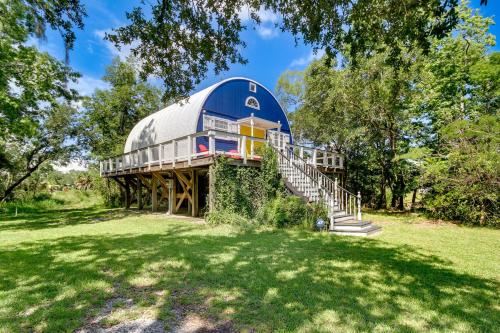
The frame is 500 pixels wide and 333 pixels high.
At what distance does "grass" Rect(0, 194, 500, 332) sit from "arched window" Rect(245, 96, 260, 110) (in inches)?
373

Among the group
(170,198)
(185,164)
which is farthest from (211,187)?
(170,198)

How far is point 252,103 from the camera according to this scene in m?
15.1

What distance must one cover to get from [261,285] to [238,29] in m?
4.83

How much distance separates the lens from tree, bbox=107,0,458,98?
4.32m

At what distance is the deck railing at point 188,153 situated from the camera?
9.77m

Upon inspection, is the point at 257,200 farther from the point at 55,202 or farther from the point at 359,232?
the point at 55,202

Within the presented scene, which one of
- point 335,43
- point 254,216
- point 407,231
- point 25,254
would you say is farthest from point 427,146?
point 25,254

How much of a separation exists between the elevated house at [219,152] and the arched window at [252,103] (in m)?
0.04

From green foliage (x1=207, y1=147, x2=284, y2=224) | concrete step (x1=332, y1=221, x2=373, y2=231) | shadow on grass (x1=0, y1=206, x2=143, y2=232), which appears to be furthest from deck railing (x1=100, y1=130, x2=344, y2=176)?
concrete step (x1=332, y1=221, x2=373, y2=231)

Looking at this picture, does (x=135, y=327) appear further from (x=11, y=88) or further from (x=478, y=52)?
(x=478, y=52)

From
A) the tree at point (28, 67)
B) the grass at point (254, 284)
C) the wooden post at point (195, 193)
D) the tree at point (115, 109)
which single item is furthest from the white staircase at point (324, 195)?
the tree at point (115, 109)

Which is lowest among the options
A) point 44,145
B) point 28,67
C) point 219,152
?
point 219,152

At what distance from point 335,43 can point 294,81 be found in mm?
21031

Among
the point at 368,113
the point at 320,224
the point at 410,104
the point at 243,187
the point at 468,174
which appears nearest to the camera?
the point at 320,224
